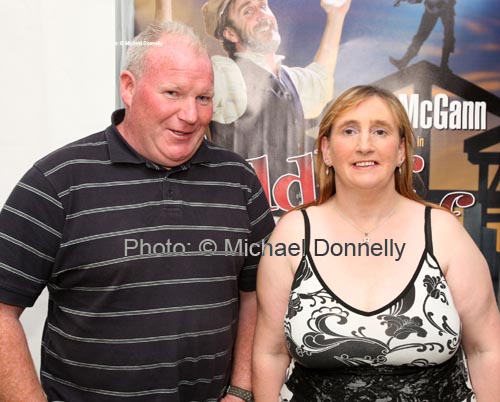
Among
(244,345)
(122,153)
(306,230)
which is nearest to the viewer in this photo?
(122,153)

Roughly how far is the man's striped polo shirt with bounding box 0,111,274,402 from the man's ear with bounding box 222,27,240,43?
2.14 ft

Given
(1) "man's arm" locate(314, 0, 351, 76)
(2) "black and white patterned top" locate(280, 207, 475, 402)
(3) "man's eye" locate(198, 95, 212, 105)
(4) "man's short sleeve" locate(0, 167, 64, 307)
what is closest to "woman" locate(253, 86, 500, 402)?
(2) "black and white patterned top" locate(280, 207, 475, 402)

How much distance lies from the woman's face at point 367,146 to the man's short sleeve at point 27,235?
730mm

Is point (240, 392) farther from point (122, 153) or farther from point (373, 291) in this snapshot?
point (122, 153)

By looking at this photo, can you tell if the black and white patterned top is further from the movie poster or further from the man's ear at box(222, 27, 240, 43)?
the man's ear at box(222, 27, 240, 43)

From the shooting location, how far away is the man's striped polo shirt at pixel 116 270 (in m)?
1.36

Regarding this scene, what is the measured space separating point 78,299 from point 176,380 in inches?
12.5

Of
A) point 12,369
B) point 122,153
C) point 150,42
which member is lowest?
point 12,369

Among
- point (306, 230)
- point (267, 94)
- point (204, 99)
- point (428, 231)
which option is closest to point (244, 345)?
point (306, 230)

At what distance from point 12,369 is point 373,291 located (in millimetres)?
894

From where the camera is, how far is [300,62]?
1989 millimetres

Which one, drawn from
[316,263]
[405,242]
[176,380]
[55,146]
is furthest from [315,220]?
[55,146]

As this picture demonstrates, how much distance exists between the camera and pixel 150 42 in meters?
1.46

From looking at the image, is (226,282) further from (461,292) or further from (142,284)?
(461,292)
